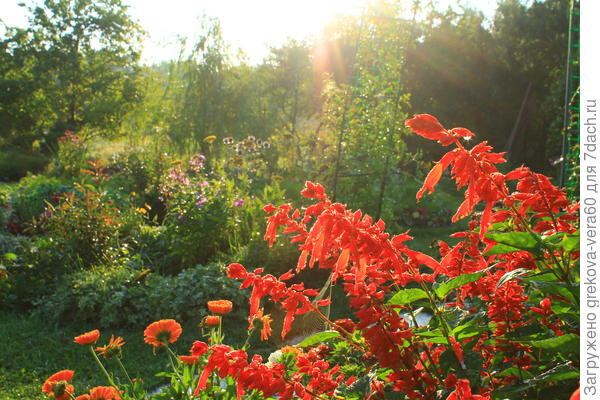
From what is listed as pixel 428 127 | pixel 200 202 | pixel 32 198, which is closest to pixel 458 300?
pixel 428 127

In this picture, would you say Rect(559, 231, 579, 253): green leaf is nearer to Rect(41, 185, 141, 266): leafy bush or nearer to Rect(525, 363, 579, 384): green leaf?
Rect(525, 363, 579, 384): green leaf

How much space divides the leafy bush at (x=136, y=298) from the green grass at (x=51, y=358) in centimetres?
11

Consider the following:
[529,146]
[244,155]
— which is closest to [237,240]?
[244,155]

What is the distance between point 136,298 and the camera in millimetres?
3863

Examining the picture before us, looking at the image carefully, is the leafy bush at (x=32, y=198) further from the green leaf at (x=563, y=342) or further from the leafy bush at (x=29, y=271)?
the green leaf at (x=563, y=342)

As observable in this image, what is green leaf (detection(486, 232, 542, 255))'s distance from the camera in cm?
86

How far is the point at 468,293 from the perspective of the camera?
1261mm

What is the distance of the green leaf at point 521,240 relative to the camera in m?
0.86

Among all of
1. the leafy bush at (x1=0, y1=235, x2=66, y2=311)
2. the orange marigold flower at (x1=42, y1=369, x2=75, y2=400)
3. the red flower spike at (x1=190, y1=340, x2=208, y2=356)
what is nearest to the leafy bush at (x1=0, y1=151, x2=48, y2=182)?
the leafy bush at (x1=0, y1=235, x2=66, y2=311)

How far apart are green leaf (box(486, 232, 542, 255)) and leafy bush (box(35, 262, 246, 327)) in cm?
301

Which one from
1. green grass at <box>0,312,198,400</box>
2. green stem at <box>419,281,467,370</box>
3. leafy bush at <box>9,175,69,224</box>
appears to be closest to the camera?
green stem at <box>419,281,467,370</box>

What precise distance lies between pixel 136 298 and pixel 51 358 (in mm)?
753

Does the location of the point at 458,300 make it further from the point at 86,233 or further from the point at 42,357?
the point at 86,233
